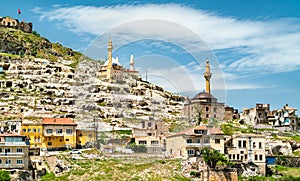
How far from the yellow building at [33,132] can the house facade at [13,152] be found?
6289 millimetres

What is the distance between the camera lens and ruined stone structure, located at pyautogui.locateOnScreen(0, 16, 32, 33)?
143625 mm

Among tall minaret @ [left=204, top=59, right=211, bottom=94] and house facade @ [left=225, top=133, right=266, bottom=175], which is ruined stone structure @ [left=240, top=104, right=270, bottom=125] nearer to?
tall minaret @ [left=204, top=59, right=211, bottom=94]

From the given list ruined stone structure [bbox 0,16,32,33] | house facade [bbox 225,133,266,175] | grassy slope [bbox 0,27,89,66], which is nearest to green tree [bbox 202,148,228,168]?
house facade [bbox 225,133,266,175]

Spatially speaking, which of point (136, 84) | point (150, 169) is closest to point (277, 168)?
point (150, 169)

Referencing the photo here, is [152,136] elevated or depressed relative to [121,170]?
elevated

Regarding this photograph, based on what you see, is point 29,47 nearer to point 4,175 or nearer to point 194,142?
point 194,142

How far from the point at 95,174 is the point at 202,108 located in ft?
118

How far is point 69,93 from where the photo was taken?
103250mm

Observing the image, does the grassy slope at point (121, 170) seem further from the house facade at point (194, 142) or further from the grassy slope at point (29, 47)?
the grassy slope at point (29, 47)

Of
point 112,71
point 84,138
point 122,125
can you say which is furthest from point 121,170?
point 112,71

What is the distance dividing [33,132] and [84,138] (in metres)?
7.29

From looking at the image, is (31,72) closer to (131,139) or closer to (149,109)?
(149,109)

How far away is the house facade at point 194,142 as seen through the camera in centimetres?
7312

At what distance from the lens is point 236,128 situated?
88250 millimetres
